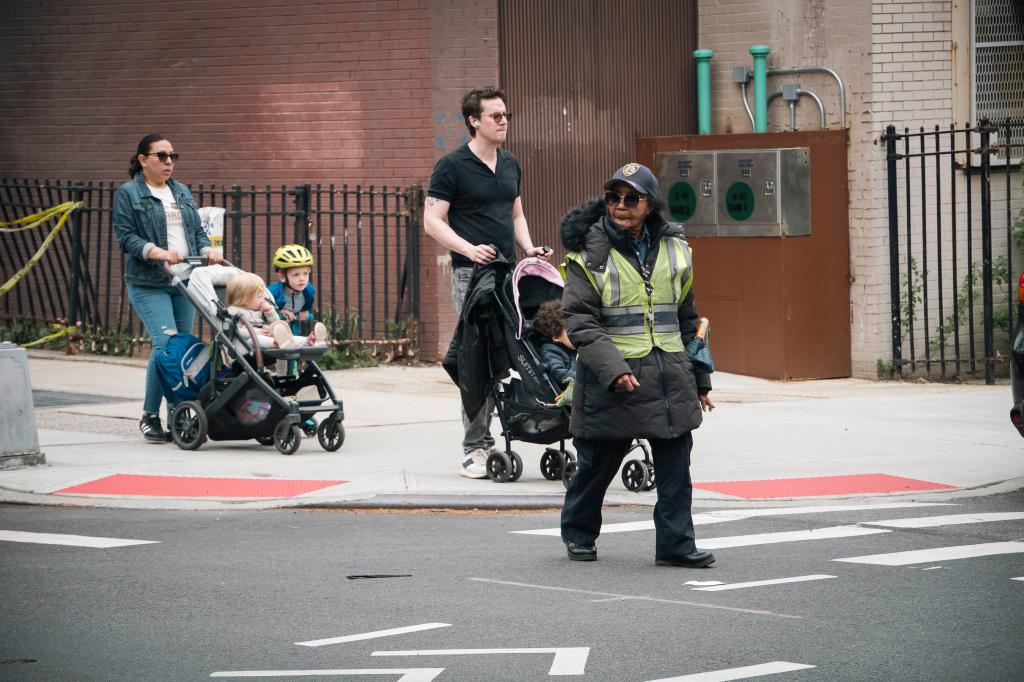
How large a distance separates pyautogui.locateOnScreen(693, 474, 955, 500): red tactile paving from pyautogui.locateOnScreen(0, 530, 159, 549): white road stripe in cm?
339

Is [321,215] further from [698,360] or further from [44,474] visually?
[698,360]

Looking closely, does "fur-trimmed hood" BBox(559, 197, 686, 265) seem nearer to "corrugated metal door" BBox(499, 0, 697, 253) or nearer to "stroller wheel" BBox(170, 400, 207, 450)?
"stroller wheel" BBox(170, 400, 207, 450)

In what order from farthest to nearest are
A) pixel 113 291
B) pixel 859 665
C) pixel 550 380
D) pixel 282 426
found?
pixel 113 291, pixel 282 426, pixel 550 380, pixel 859 665

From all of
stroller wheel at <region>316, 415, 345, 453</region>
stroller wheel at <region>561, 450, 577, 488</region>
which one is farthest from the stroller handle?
stroller wheel at <region>561, 450, 577, 488</region>

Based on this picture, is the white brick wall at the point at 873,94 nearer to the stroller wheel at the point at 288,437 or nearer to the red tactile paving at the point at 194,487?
the stroller wheel at the point at 288,437

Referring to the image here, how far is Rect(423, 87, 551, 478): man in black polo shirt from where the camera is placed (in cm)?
1017

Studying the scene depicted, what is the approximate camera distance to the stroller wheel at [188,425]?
11.0 meters

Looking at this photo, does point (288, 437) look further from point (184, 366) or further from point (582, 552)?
point (582, 552)

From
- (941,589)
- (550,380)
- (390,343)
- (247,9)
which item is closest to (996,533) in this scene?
(941,589)

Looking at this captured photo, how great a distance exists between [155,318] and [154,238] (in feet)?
1.77

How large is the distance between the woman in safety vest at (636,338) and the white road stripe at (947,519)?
5.01 feet

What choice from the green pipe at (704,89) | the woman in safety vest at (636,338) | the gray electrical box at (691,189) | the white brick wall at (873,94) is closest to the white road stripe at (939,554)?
the woman in safety vest at (636,338)

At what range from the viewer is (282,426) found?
36.0 feet

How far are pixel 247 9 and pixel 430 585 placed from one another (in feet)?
35.0
